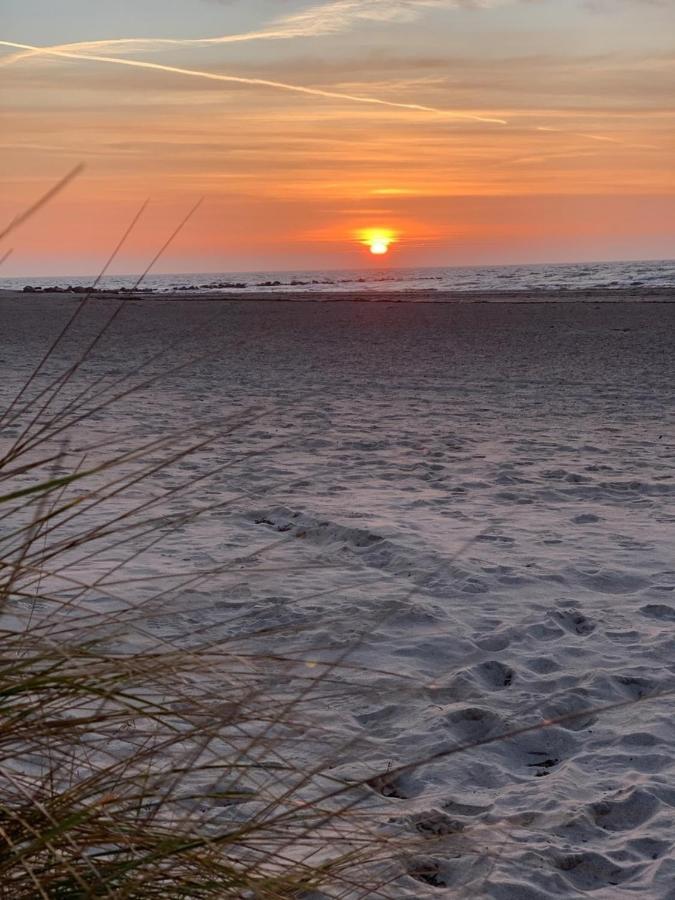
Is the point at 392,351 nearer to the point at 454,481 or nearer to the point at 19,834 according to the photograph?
the point at 454,481

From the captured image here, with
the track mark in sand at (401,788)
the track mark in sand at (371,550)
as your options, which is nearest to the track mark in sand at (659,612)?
the track mark in sand at (371,550)

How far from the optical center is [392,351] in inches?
699

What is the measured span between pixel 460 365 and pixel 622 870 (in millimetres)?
12827

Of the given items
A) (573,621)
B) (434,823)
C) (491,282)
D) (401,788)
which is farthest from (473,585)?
(491,282)

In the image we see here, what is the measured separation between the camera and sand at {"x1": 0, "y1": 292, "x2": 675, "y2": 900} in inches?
116

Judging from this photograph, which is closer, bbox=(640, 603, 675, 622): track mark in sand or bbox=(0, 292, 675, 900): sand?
bbox=(0, 292, 675, 900): sand

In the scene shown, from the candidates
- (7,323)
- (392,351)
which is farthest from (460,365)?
(7,323)

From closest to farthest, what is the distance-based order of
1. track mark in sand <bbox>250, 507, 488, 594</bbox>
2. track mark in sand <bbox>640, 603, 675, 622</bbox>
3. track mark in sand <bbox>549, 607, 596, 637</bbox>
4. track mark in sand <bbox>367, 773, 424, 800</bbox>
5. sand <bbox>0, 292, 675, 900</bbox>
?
1. sand <bbox>0, 292, 675, 900</bbox>
2. track mark in sand <bbox>367, 773, 424, 800</bbox>
3. track mark in sand <bbox>549, 607, 596, 637</bbox>
4. track mark in sand <bbox>640, 603, 675, 622</bbox>
5. track mark in sand <bbox>250, 507, 488, 594</bbox>

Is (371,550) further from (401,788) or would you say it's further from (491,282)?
(491,282)

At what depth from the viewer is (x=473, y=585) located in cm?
523

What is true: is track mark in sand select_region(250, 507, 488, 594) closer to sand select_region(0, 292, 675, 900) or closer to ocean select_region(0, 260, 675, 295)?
sand select_region(0, 292, 675, 900)

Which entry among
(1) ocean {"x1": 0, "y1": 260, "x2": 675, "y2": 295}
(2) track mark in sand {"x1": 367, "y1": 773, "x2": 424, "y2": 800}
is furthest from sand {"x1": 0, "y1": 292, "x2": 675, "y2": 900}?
(1) ocean {"x1": 0, "y1": 260, "x2": 675, "y2": 295}

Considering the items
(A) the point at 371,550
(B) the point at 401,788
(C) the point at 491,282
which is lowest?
(C) the point at 491,282

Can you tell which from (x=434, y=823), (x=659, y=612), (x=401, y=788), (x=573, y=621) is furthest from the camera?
(x=659, y=612)
